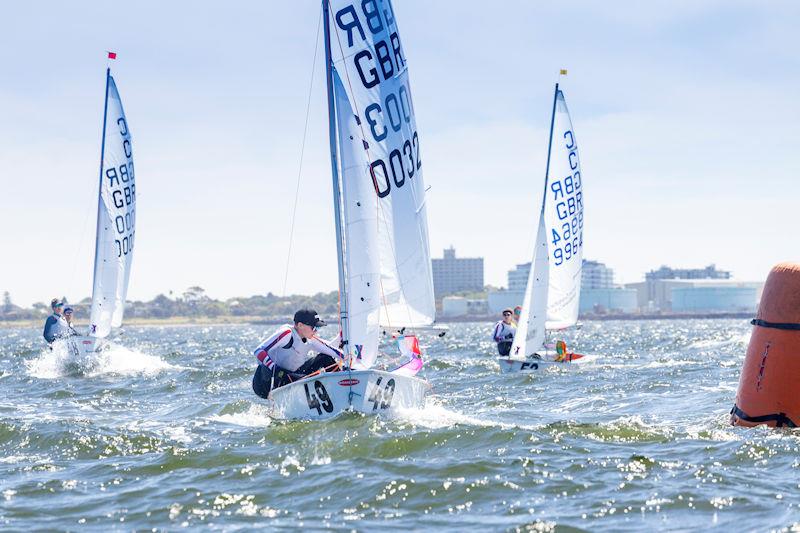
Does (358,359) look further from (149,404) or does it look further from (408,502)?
(149,404)

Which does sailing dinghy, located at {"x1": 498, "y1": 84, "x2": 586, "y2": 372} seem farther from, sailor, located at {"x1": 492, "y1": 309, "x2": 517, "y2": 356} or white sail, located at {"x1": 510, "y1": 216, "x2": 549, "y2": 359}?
sailor, located at {"x1": 492, "y1": 309, "x2": 517, "y2": 356}

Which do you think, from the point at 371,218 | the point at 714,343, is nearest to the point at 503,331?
the point at 371,218

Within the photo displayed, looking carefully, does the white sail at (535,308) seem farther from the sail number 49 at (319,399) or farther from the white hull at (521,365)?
the sail number 49 at (319,399)

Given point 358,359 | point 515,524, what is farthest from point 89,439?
point 515,524

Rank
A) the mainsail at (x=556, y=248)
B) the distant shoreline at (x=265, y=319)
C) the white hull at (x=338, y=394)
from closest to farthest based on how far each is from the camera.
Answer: the white hull at (x=338, y=394) < the mainsail at (x=556, y=248) < the distant shoreline at (x=265, y=319)

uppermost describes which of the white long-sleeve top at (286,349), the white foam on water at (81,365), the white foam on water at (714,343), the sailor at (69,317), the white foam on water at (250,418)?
the sailor at (69,317)

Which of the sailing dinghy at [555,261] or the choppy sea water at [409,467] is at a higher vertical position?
the sailing dinghy at [555,261]

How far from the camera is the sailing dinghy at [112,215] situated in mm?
25078

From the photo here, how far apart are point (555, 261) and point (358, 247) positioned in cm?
1366

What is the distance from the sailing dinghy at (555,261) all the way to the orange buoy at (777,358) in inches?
430

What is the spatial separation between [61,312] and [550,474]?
1860 centimetres

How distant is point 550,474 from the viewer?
27.7ft

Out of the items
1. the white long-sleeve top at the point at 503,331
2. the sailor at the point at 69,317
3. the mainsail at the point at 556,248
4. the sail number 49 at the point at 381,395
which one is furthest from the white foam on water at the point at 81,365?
the sail number 49 at the point at 381,395

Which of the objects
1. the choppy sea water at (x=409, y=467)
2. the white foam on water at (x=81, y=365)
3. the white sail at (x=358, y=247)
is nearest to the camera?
the choppy sea water at (x=409, y=467)
